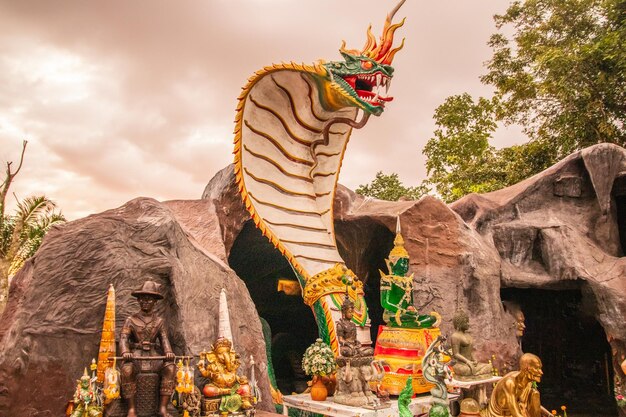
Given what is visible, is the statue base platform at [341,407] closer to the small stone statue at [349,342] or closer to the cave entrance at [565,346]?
the small stone statue at [349,342]

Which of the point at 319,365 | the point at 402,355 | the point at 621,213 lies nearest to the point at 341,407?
the point at 319,365

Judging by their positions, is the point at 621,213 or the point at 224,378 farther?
the point at 621,213

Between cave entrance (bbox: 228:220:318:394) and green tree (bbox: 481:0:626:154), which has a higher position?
green tree (bbox: 481:0:626:154)

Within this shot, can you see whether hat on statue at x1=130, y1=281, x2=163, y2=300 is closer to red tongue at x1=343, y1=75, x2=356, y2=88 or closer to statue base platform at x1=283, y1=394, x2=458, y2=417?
statue base platform at x1=283, y1=394, x2=458, y2=417

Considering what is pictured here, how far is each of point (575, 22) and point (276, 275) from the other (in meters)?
10.6

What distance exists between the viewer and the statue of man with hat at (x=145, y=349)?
14.6ft

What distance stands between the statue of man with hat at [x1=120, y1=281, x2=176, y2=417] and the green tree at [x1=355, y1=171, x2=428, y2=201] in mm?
15409

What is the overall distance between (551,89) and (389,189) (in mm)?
7931

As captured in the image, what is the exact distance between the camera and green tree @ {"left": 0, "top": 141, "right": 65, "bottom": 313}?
35.3 feet

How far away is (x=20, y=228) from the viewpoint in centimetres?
1076

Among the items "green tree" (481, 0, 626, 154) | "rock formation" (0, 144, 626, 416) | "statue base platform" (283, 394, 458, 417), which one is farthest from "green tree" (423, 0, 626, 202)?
"statue base platform" (283, 394, 458, 417)

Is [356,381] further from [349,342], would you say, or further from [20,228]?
[20,228]

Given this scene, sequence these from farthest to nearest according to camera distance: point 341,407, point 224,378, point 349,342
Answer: point 349,342
point 341,407
point 224,378

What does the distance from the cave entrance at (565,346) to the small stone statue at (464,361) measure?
6599mm
